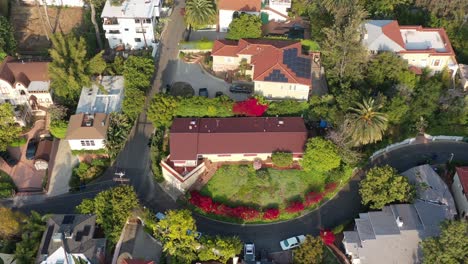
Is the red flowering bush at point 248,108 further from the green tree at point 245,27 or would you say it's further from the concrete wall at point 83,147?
the concrete wall at point 83,147

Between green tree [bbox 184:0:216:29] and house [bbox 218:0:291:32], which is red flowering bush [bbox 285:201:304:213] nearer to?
green tree [bbox 184:0:216:29]

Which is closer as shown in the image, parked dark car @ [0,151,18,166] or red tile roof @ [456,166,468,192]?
red tile roof @ [456,166,468,192]

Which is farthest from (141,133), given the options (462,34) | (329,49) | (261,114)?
(462,34)

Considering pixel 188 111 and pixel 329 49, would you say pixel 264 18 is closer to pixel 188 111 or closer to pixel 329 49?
pixel 329 49

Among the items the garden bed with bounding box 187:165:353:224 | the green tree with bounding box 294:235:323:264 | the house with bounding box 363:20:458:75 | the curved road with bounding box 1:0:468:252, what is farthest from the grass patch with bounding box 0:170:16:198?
the house with bounding box 363:20:458:75

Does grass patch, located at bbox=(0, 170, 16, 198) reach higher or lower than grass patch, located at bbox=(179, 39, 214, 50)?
lower

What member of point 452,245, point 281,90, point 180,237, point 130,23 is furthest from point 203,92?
point 452,245
